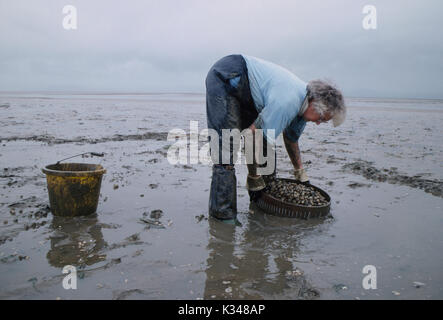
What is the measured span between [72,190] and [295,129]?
9.09 ft

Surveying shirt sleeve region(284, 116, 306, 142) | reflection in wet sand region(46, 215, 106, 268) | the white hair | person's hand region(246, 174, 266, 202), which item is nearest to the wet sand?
reflection in wet sand region(46, 215, 106, 268)

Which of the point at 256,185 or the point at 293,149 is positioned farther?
the point at 293,149

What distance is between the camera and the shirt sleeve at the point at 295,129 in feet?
13.7

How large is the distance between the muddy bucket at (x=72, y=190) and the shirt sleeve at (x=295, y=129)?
236 cm

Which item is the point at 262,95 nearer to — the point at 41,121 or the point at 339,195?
the point at 339,195

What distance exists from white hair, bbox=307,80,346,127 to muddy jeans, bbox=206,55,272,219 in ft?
2.24

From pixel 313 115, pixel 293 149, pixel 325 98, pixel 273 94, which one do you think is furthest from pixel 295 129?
pixel 273 94

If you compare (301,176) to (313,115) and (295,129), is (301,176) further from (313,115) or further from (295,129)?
(313,115)

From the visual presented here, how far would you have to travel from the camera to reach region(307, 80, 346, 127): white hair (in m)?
3.51

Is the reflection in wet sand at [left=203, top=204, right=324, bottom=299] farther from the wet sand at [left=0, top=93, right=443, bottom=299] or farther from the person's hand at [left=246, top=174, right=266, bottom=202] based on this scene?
the person's hand at [left=246, top=174, right=266, bottom=202]

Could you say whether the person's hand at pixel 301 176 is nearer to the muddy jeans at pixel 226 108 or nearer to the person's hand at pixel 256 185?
the person's hand at pixel 256 185

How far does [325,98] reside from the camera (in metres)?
3.51
